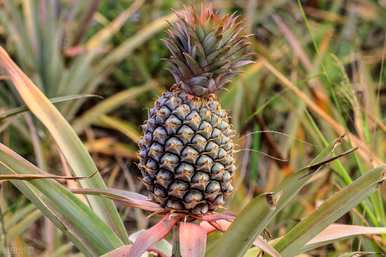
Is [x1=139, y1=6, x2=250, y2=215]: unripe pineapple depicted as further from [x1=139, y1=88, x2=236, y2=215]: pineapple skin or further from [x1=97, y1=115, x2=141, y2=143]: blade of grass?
[x1=97, y1=115, x2=141, y2=143]: blade of grass

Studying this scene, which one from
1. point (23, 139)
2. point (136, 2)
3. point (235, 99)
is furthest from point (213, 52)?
point (136, 2)

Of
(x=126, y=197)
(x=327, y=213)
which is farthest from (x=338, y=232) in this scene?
(x=126, y=197)

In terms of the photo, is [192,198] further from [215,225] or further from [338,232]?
[338,232]

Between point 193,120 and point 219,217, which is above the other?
point 193,120

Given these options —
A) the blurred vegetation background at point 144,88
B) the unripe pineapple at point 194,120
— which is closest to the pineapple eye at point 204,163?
the unripe pineapple at point 194,120

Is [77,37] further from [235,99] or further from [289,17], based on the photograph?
[289,17]

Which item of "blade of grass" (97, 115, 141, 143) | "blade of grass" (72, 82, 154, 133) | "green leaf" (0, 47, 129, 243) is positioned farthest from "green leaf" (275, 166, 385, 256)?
"blade of grass" (72, 82, 154, 133)
